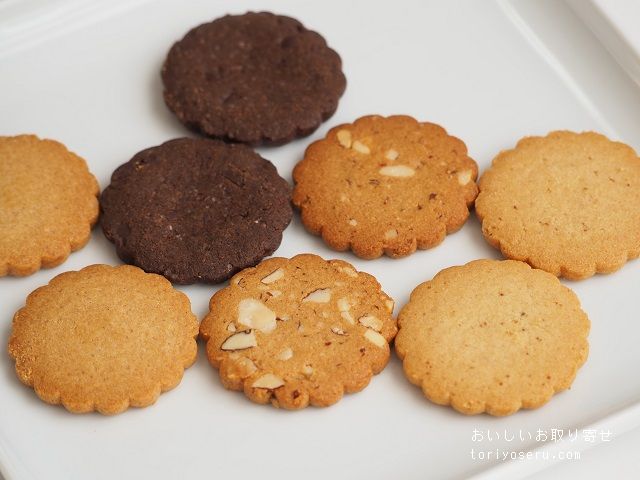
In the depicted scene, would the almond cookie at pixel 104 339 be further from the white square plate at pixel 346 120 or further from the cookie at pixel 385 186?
the cookie at pixel 385 186

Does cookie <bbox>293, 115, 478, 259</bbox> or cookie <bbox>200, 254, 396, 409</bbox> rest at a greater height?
cookie <bbox>293, 115, 478, 259</bbox>

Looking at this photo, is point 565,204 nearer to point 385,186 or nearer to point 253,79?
point 385,186

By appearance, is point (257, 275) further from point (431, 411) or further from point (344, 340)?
point (431, 411)

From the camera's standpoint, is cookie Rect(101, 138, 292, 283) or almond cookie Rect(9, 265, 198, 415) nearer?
almond cookie Rect(9, 265, 198, 415)

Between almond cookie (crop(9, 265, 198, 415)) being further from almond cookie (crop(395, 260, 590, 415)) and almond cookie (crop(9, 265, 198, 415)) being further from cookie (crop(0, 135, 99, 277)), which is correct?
almond cookie (crop(395, 260, 590, 415))

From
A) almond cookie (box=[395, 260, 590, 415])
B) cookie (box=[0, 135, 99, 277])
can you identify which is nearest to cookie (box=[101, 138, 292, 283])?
cookie (box=[0, 135, 99, 277])

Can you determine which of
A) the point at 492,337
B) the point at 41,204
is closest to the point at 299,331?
the point at 492,337

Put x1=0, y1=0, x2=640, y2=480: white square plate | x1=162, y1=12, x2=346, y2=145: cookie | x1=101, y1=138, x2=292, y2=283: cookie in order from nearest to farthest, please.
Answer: x1=0, y1=0, x2=640, y2=480: white square plate < x1=101, y1=138, x2=292, y2=283: cookie < x1=162, y1=12, x2=346, y2=145: cookie
